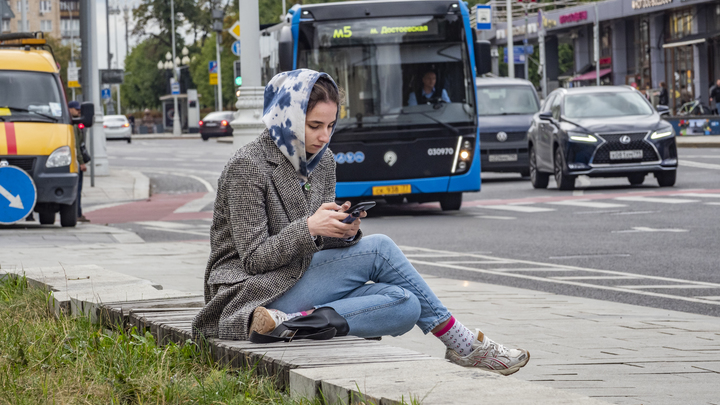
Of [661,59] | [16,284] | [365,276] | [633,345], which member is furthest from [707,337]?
[661,59]

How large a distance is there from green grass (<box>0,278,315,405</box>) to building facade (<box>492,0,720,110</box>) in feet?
129

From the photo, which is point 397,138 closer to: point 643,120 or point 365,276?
point 643,120

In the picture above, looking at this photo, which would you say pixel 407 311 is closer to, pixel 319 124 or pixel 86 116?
pixel 319 124

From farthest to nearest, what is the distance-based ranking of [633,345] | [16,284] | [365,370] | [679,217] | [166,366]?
[679,217]
[16,284]
[633,345]
[166,366]
[365,370]

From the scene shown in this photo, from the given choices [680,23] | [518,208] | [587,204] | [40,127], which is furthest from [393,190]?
[680,23]

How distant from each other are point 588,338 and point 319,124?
2.50m

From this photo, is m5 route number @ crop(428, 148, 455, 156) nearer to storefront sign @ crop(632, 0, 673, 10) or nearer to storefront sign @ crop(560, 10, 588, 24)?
storefront sign @ crop(632, 0, 673, 10)

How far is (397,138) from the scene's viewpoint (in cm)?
1627

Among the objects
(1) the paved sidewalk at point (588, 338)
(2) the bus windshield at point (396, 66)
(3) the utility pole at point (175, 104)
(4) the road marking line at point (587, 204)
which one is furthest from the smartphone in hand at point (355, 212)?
(3) the utility pole at point (175, 104)

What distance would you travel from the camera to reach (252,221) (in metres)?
4.41

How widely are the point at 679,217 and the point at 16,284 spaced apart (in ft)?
31.0

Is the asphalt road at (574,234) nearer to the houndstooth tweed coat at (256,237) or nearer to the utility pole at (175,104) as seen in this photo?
the houndstooth tweed coat at (256,237)

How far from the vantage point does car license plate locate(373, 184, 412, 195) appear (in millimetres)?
16266

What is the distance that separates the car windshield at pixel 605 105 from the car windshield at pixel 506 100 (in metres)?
3.62
